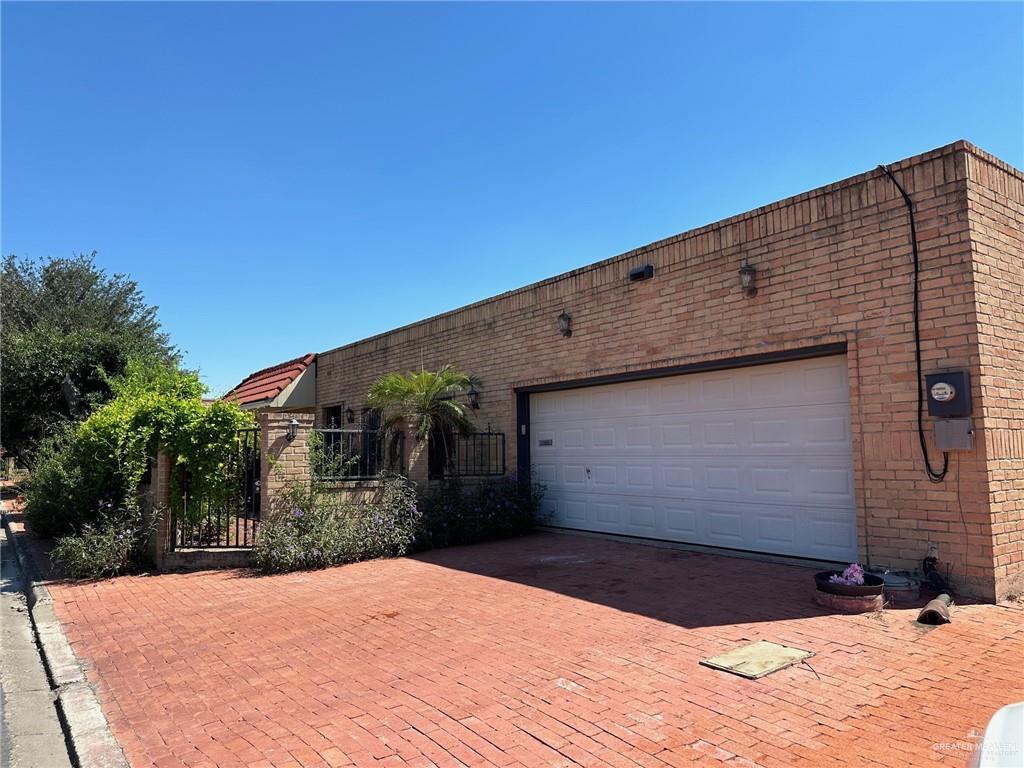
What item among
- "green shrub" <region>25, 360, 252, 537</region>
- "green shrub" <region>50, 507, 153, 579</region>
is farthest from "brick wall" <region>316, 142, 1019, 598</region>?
"green shrub" <region>50, 507, 153, 579</region>

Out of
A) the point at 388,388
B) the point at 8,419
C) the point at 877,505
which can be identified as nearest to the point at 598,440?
the point at 388,388

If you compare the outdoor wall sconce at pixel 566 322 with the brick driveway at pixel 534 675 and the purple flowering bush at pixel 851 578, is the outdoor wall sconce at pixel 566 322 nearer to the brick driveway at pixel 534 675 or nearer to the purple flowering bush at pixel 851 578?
the brick driveway at pixel 534 675

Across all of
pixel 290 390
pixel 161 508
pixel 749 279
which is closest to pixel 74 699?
pixel 161 508

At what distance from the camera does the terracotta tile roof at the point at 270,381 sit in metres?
19.8

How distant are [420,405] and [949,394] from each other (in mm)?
7673

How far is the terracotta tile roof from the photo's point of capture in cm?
1980

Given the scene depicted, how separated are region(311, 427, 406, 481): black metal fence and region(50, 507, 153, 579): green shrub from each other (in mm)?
2530

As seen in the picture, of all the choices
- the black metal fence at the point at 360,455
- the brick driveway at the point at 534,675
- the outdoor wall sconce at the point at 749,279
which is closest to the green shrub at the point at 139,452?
the black metal fence at the point at 360,455

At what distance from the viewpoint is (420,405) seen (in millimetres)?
11367

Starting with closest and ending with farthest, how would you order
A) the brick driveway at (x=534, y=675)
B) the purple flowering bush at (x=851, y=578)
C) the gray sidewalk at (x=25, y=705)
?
the brick driveway at (x=534, y=675) → the gray sidewalk at (x=25, y=705) → the purple flowering bush at (x=851, y=578)

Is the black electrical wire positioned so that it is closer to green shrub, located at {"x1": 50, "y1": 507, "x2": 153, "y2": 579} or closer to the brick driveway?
the brick driveway

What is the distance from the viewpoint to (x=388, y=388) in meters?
11.5

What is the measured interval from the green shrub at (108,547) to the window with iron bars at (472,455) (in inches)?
→ 179

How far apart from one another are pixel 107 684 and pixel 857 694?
521cm
